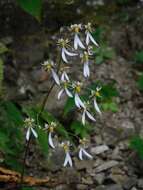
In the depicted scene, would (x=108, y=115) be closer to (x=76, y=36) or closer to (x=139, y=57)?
(x=139, y=57)

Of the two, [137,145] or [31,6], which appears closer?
[31,6]

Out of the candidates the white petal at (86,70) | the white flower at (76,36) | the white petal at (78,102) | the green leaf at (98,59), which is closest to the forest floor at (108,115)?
the green leaf at (98,59)

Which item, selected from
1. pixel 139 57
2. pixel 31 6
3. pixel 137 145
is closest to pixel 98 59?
pixel 139 57

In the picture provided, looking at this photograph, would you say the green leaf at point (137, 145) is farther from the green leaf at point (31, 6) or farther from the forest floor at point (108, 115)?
the green leaf at point (31, 6)

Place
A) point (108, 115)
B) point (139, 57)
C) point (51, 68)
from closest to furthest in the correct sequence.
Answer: point (51, 68), point (108, 115), point (139, 57)

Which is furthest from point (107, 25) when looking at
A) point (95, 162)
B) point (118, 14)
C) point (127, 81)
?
point (95, 162)

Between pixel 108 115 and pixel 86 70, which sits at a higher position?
pixel 108 115

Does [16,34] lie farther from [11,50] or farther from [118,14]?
[118,14]

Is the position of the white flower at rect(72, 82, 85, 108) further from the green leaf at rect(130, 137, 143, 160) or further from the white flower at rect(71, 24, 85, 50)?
the green leaf at rect(130, 137, 143, 160)

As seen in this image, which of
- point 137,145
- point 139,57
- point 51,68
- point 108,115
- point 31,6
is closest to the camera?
point 51,68

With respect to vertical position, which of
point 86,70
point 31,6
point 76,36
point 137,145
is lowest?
point 137,145

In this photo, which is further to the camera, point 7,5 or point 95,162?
point 7,5
